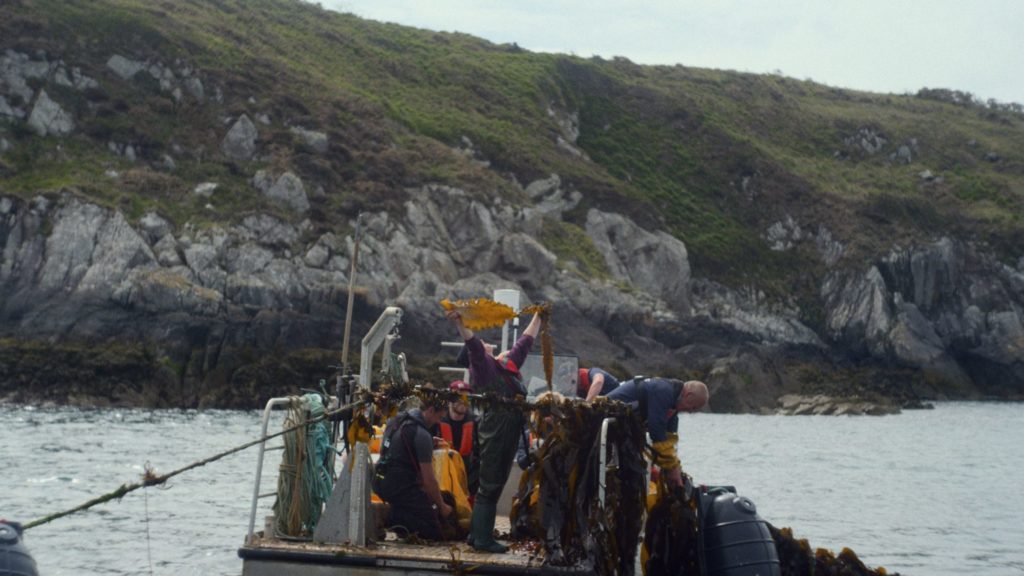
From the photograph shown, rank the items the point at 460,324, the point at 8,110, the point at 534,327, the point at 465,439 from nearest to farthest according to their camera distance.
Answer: the point at 460,324
the point at 534,327
the point at 465,439
the point at 8,110

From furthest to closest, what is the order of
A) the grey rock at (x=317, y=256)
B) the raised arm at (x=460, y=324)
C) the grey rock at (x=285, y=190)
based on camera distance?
the grey rock at (x=285, y=190) → the grey rock at (x=317, y=256) → the raised arm at (x=460, y=324)

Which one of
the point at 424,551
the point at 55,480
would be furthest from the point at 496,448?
the point at 55,480

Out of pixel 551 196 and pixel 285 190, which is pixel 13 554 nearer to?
pixel 285 190

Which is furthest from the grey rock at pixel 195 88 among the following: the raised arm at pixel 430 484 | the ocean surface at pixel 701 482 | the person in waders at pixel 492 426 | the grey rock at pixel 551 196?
the person in waders at pixel 492 426

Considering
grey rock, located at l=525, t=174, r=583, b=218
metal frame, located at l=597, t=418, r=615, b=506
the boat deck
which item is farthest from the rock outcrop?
metal frame, located at l=597, t=418, r=615, b=506

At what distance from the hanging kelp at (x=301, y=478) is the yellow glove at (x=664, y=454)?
8.45 ft

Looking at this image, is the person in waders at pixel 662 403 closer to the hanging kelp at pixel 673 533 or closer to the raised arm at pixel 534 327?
the hanging kelp at pixel 673 533

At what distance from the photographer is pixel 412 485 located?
9539 millimetres

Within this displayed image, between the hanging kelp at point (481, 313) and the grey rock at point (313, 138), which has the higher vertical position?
the grey rock at point (313, 138)

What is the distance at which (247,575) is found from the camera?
8.77 metres

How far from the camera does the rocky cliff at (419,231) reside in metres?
44.8

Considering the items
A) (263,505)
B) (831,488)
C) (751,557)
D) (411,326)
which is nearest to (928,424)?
(411,326)

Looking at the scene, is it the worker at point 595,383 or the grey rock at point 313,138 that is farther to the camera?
the grey rock at point 313,138

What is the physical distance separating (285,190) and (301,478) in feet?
163
